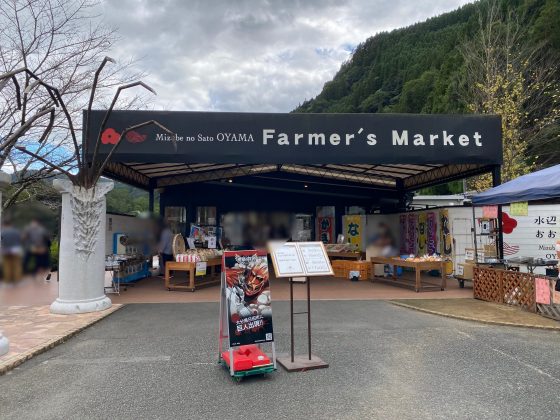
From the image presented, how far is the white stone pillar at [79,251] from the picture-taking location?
832cm

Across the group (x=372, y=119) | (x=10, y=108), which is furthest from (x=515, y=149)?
(x=10, y=108)

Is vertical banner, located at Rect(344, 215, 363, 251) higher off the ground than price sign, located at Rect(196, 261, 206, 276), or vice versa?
vertical banner, located at Rect(344, 215, 363, 251)

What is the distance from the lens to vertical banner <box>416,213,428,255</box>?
1493 cm

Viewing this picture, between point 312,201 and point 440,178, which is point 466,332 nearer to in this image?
point 440,178

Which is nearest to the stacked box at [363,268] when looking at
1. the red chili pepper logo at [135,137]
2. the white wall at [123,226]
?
the white wall at [123,226]

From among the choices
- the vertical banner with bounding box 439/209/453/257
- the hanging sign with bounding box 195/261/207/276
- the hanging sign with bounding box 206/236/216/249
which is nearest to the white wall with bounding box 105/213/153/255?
the hanging sign with bounding box 195/261/207/276

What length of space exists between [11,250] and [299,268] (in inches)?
274

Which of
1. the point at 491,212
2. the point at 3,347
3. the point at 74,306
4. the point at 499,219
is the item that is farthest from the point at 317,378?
the point at 491,212

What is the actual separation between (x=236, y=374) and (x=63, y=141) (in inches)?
386

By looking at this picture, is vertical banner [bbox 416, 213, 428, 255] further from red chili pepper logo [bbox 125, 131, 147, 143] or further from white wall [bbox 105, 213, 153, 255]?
red chili pepper logo [bbox 125, 131, 147, 143]

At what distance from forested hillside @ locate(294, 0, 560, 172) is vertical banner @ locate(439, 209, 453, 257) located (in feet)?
24.9

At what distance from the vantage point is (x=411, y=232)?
16031mm

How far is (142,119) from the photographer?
9.85m

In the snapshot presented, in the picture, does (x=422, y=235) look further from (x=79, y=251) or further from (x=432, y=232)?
(x=79, y=251)
